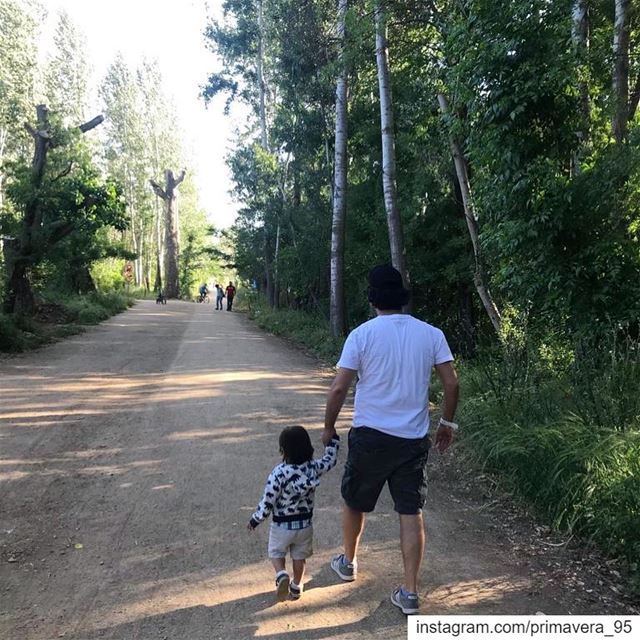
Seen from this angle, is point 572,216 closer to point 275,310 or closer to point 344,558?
point 344,558

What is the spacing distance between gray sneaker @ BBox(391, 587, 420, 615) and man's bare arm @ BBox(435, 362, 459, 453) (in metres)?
0.89

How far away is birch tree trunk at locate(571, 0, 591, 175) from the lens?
24.8 ft

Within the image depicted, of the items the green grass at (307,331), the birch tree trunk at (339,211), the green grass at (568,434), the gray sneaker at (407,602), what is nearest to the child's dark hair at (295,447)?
the gray sneaker at (407,602)

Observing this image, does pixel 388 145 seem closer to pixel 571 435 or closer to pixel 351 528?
pixel 571 435

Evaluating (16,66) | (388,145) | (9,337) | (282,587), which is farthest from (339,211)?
(16,66)

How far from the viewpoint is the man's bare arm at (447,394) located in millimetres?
3457

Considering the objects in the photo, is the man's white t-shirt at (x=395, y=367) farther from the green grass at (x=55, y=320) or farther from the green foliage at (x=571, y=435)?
the green grass at (x=55, y=320)

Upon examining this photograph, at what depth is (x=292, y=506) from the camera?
11.4 ft

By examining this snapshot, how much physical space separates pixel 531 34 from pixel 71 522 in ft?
25.5

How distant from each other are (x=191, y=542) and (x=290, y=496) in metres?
1.23

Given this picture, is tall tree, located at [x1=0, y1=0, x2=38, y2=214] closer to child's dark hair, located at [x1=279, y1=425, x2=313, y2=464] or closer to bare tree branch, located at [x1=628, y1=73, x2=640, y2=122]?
bare tree branch, located at [x1=628, y1=73, x2=640, y2=122]

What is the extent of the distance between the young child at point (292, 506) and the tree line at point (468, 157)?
17.0ft

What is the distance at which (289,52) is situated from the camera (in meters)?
18.4

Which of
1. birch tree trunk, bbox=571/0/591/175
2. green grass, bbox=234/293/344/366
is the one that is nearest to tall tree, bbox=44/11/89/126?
green grass, bbox=234/293/344/366
